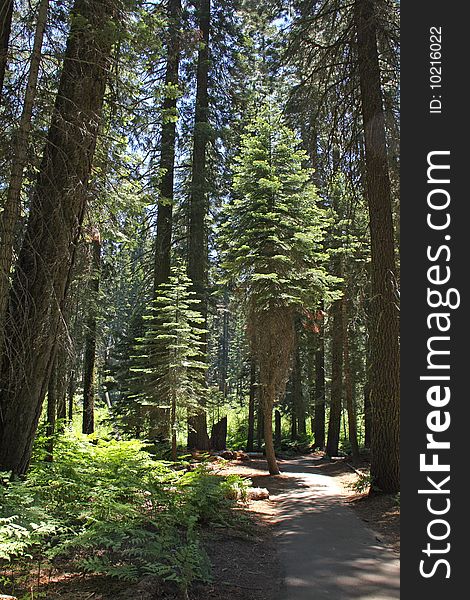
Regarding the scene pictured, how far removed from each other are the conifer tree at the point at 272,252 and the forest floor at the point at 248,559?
3211mm

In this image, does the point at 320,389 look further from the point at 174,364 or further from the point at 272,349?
the point at 174,364

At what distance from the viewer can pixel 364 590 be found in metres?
4.40

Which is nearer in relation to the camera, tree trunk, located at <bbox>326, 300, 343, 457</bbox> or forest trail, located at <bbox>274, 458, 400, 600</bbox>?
forest trail, located at <bbox>274, 458, 400, 600</bbox>

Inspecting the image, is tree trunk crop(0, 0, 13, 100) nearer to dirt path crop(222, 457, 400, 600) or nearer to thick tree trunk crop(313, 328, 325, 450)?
dirt path crop(222, 457, 400, 600)

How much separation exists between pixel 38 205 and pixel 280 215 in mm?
7472

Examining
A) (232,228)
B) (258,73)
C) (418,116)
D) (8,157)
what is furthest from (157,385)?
(258,73)

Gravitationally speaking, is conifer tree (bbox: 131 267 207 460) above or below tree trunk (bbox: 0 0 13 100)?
below

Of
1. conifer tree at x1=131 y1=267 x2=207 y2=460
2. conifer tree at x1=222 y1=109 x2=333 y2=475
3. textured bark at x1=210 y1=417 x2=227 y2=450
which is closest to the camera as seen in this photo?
conifer tree at x1=131 y1=267 x2=207 y2=460

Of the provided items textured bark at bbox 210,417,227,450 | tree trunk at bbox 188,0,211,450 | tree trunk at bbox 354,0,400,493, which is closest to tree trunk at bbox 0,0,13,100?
tree trunk at bbox 354,0,400,493

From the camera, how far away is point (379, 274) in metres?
9.34

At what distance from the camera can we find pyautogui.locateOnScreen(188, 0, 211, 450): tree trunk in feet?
55.5

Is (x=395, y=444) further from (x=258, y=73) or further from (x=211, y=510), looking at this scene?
(x=258, y=73)

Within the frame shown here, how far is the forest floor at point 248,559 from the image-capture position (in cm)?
388

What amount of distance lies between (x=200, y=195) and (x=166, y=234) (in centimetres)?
194
